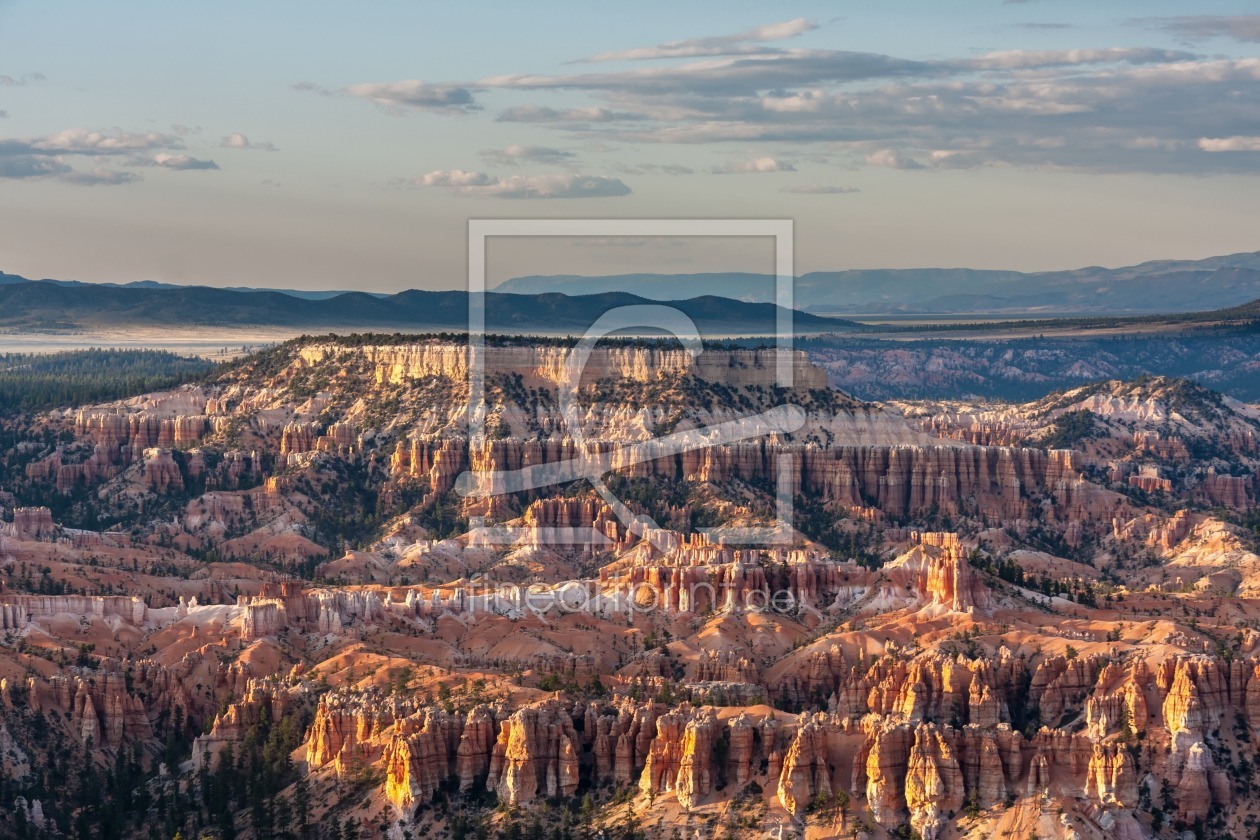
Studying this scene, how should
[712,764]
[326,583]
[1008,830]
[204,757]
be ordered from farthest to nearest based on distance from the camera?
[326,583] → [204,757] → [712,764] → [1008,830]

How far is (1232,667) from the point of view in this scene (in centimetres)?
11650

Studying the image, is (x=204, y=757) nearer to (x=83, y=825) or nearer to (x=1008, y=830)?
(x=83, y=825)

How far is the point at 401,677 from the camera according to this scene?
126 meters

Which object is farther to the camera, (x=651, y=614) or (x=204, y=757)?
(x=651, y=614)

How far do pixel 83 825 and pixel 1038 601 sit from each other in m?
54.0

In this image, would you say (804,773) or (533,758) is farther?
(533,758)

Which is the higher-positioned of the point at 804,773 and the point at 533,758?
the point at 804,773

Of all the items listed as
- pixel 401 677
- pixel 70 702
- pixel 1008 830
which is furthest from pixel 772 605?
pixel 1008 830

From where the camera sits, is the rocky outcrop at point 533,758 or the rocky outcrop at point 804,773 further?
the rocky outcrop at point 533,758

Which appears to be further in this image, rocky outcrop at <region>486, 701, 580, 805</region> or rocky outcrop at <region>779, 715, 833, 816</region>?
rocky outcrop at <region>486, 701, 580, 805</region>

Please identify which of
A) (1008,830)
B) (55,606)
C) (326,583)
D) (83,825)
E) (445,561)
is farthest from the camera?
(445,561)

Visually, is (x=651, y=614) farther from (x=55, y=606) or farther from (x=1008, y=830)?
(x=1008, y=830)

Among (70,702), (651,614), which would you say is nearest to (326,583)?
(651,614)

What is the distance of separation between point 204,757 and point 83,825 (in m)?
8.63
